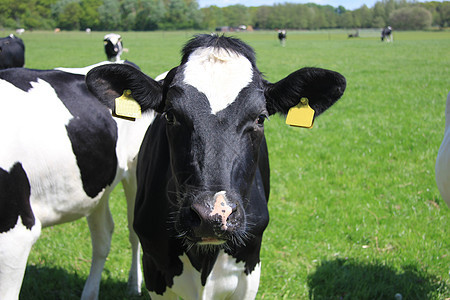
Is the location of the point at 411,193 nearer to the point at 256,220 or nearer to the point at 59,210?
the point at 256,220

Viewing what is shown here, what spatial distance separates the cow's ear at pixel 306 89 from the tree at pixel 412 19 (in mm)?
→ 92955

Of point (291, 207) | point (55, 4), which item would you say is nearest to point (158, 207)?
point (291, 207)

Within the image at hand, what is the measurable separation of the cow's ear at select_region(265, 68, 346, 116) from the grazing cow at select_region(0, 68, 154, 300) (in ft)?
2.59

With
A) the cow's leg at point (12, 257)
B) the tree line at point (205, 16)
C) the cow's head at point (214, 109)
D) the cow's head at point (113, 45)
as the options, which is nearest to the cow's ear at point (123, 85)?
the cow's head at point (214, 109)

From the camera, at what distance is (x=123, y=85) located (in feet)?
8.05

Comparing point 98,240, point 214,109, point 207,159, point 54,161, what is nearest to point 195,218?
point 207,159

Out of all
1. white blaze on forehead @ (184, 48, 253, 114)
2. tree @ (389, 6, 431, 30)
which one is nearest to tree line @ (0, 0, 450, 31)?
tree @ (389, 6, 431, 30)

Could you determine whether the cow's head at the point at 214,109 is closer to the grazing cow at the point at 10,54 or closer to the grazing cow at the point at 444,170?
the grazing cow at the point at 444,170

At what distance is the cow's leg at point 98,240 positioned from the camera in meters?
3.70

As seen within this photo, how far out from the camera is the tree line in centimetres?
6346

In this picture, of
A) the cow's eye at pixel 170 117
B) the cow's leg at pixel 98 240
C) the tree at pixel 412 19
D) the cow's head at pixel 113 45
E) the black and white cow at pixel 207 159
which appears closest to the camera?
the black and white cow at pixel 207 159

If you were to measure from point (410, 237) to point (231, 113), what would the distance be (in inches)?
124

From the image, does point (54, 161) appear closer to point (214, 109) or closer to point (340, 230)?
point (214, 109)

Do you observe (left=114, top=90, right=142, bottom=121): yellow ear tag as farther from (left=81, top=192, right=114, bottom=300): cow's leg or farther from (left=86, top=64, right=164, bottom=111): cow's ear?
(left=81, top=192, right=114, bottom=300): cow's leg
